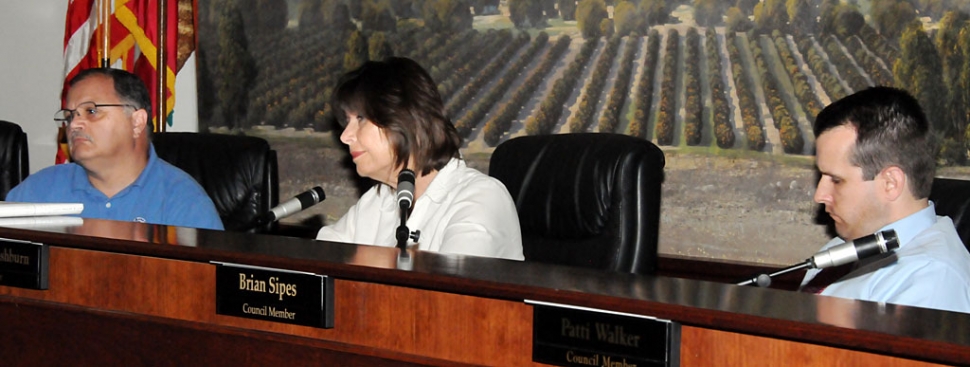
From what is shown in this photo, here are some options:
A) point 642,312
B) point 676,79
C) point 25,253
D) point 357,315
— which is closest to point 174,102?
point 676,79

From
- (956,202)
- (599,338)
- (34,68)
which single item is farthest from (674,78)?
(34,68)

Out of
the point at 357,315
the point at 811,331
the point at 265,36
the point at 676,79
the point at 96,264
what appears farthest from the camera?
the point at 265,36

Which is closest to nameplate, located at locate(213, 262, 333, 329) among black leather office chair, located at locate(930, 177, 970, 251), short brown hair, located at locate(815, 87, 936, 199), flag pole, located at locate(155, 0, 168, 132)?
short brown hair, located at locate(815, 87, 936, 199)

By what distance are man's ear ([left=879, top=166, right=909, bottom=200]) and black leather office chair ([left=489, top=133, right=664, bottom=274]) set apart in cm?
64

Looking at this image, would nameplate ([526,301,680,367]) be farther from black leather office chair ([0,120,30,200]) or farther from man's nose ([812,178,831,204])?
black leather office chair ([0,120,30,200])

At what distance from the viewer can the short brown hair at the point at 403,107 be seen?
2359 mm

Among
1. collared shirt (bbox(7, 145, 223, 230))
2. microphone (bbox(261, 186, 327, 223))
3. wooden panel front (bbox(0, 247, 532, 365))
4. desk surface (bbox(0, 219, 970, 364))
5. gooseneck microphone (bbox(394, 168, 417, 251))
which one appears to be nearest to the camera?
desk surface (bbox(0, 219, 970, 364))

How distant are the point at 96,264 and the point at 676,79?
2.06 metres

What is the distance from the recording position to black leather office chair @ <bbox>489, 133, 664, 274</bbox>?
2377 millimetres

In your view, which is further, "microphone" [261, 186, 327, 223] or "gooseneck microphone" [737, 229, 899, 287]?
"microphone" [261, 186, 327, 223]

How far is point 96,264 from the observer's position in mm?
1674

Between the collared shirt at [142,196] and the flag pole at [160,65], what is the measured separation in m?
1.07

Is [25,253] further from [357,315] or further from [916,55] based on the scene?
[916,55]

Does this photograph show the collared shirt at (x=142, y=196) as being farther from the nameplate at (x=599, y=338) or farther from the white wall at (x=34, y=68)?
the white wall at (x=34, y=68)
